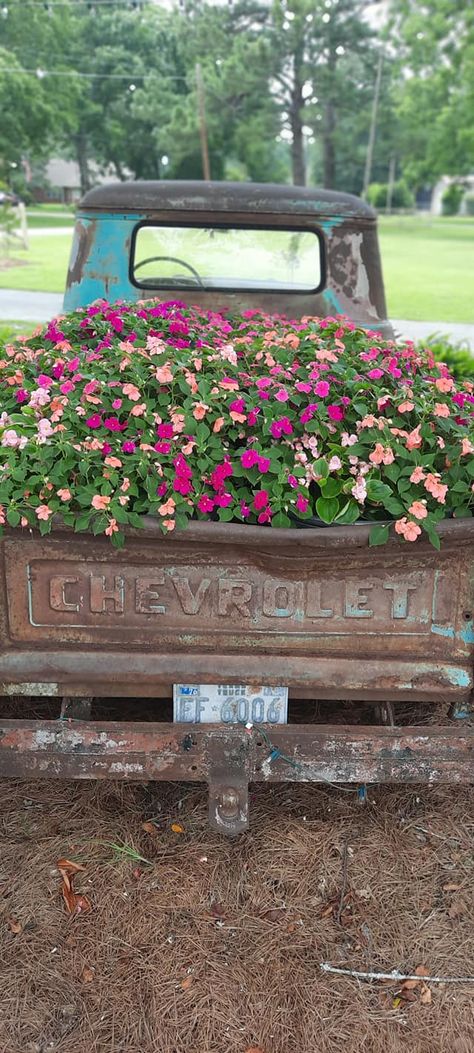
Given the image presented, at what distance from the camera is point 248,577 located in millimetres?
2418

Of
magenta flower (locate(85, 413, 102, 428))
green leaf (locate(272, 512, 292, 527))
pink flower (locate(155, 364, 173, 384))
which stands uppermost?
pink flower (locate(155, 364, 173, 384))

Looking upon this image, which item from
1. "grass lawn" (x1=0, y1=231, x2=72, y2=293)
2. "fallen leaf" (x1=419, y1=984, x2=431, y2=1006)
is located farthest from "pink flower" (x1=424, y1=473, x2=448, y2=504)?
"grass lawn" (x1=0, y1=231, x2=72, y2=293)

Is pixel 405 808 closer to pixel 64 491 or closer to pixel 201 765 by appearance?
pixel 201 765

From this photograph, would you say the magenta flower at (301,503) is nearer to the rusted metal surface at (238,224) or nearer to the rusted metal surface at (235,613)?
the rusted metal surface at (235,613)

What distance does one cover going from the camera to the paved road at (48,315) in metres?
14.6

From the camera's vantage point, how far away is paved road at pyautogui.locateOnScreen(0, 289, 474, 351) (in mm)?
14625

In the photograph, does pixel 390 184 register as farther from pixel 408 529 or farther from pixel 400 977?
pixel 400 977

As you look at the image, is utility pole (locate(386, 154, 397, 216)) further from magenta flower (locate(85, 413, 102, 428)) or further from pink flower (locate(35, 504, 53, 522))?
pink flower (locate(35, 504, 53, 522))

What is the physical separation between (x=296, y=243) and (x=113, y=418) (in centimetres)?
243

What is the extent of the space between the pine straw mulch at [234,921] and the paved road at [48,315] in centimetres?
1124

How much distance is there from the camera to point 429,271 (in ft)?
90.0

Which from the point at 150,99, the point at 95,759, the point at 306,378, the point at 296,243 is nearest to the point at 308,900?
the point at 95,759

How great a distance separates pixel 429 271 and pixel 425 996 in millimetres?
27183

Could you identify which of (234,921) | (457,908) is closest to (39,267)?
(234,921)
